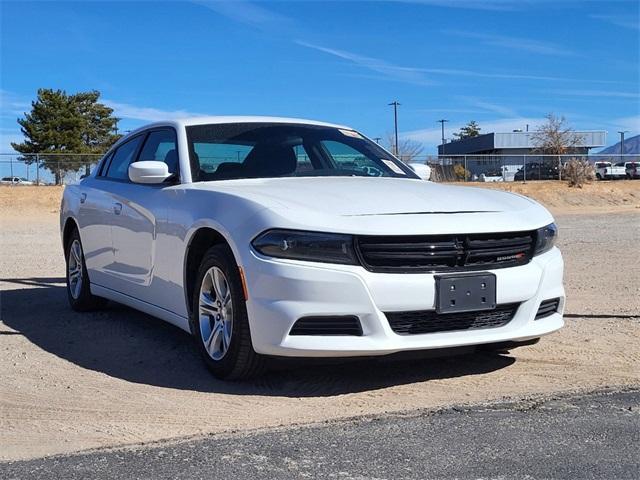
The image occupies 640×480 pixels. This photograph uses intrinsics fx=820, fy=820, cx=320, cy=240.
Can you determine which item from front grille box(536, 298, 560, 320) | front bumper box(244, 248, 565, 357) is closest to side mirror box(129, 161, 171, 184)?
front bumper box(244, 248, 565, 357)

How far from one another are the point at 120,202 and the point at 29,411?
2311mm

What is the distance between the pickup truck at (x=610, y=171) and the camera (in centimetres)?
4908

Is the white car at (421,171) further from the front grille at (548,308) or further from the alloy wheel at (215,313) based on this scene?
the alloy wheel at (215,313)

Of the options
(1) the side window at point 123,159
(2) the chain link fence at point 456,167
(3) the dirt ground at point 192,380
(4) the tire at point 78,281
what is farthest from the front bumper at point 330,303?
(2) the chain link fence at point 456,167

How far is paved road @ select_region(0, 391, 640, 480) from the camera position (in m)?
3.21

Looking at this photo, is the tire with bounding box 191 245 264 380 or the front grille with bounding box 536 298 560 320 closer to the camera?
the tire with bounding box 191 245 264 380

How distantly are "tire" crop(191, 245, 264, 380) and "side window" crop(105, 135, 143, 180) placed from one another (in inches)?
82.1

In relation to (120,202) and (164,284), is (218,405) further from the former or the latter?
(120,202)

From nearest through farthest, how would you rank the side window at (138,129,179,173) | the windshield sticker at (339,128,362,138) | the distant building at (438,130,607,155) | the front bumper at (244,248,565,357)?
the front bumper at (244,248,565,357) < the side window at (138,129,179,173) < the windshield sticker at (339,128,362,138) < the distant building at (438,130,607,155)

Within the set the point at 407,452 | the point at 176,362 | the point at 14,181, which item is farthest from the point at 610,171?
the point at 407,452

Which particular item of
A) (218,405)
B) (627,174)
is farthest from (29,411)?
(627,174)

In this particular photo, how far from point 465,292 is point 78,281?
411 centimetres

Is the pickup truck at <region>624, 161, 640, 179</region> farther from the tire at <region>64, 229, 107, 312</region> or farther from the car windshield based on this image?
the tire at <region>64, 229, 107, 312</region>

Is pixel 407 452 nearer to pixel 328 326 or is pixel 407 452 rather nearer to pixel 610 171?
pixel 328 326
